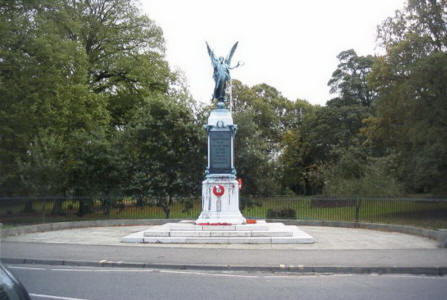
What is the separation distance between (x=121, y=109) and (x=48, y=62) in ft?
35.1

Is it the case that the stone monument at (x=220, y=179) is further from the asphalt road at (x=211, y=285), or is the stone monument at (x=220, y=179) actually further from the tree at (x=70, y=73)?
the tree at (x=70, y=73)

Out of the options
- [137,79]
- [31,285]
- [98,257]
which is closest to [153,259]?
[98,257]

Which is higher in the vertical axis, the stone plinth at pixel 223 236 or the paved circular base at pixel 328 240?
the stone plinth at pixel 223 236

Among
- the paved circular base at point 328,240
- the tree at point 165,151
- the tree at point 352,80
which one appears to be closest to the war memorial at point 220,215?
the paved circular base at point 328,240

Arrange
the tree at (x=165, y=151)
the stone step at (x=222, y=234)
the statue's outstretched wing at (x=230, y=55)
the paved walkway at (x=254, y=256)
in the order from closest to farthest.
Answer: the paved walkway at (x=254, y=256), the stone step at (x=222, y=234), the statue's outstretched wing at (x=230, y=55), the tree at (x=165, y=151)

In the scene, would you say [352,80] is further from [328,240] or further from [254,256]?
[254,256]

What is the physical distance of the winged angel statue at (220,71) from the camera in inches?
781

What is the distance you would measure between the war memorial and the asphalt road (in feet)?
17.3

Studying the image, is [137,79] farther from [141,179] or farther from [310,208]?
[310,208]

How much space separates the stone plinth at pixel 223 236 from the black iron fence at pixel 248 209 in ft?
21.0

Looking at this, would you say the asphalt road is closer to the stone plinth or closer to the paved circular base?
the paved circular base

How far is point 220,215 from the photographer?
17.9 metres

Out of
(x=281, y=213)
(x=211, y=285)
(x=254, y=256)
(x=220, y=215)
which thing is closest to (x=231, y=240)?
(x=220, y=215)

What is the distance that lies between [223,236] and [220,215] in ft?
6.92
